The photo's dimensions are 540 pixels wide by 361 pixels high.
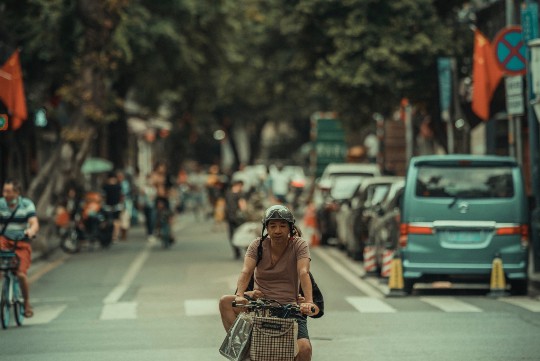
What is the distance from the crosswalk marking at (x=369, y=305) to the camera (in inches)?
695

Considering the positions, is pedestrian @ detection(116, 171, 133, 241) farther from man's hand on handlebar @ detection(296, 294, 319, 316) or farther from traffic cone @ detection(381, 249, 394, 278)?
man's hand on handlebar @ detection(296, 294, 319, 316)

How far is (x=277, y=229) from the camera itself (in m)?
9.86

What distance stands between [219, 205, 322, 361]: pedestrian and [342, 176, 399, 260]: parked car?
1549 cm

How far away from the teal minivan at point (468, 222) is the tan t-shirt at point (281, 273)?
9.65 m

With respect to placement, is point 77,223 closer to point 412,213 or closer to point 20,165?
point 20,165

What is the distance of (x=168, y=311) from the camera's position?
58.6ft

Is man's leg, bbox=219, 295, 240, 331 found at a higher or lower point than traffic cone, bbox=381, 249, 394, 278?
higher

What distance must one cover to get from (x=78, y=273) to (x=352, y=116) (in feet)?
44.0

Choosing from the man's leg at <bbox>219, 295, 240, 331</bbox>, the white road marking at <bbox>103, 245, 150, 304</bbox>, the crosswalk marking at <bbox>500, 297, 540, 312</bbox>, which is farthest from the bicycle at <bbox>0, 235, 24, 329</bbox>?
the man's leg at <bbox>219, 295, 240, 331</bbox>

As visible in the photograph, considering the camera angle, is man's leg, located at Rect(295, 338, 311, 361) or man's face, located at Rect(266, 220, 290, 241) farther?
man's face, located at Rect(266, 220, 290, 241)

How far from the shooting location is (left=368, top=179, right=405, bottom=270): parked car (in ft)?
70.4

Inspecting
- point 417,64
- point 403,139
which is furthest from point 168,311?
point 403,139

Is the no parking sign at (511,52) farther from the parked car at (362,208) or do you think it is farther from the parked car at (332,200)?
the parked car at (332,200)

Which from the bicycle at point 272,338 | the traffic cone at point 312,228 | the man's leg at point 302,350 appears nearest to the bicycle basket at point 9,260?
the man's leg at point 302,350
